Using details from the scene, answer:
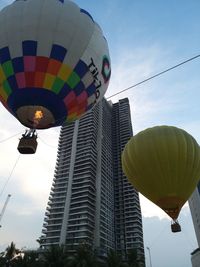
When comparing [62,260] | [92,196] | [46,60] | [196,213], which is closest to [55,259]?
[62,260]

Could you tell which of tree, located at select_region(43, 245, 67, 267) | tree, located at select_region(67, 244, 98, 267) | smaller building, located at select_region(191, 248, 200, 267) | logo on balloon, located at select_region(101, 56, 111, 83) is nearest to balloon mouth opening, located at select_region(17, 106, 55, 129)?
logo on balloon, located at select_region(101, 56, 111, 83)

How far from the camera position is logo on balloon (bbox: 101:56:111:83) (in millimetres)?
11750

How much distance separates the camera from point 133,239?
354 ft

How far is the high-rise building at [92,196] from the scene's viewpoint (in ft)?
311

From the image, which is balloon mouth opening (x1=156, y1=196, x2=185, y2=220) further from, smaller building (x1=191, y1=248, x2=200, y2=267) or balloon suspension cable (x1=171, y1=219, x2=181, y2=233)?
smaller building (x1=191, y1=248, x2=200, y2=267)

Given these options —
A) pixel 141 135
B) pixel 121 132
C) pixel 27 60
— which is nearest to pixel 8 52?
pixel 27 60

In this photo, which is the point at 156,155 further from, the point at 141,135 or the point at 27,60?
the point at 27,60

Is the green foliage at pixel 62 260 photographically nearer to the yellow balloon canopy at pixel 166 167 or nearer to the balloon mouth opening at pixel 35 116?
the yellow balloon canopy at pixel 166 167

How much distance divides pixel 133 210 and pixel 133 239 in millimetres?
13446

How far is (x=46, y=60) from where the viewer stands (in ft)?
33.0

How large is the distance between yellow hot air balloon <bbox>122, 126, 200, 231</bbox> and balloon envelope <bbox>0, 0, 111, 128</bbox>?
3.97 metres

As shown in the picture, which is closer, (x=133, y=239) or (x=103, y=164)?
(x=133, y=239)

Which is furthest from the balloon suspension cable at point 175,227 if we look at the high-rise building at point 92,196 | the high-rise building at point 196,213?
the high-rise building at point 92,196

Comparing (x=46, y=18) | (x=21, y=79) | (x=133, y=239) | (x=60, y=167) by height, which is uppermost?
(x=60, y=167)
